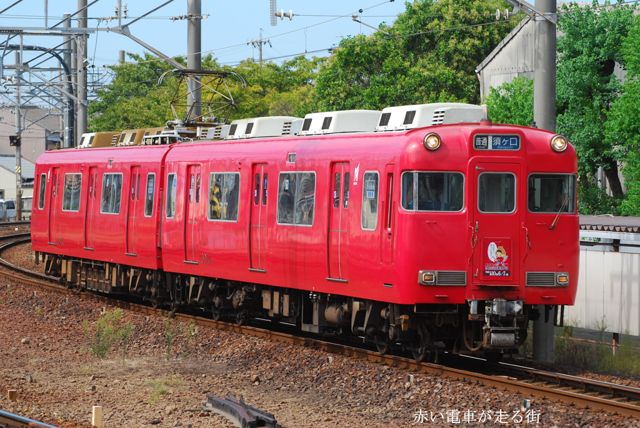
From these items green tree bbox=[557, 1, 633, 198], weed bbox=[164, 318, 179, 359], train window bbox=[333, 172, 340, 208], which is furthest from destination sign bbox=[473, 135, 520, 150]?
green tree bbox=[557, 1, 633, 198]

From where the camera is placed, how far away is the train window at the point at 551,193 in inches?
614

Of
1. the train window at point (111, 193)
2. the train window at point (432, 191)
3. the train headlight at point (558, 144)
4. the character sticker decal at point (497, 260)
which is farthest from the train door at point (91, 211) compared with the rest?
the train headlight at point (558, 144)

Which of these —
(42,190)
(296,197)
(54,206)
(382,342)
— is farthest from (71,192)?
(382,342)

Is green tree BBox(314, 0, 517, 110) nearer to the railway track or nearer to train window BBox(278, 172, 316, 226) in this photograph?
train window BBox(278, 172, 316, 226)

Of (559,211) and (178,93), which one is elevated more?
(178,93)

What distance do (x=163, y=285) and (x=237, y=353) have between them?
6.16 meters

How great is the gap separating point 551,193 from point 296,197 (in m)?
4.06

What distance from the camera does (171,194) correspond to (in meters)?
22.2

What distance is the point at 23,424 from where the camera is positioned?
1082cm

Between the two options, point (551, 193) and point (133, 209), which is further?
point (133, 209)

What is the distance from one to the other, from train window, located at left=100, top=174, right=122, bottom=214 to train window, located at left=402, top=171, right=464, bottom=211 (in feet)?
34.1

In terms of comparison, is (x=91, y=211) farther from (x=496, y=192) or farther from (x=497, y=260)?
(x=497, y=260)

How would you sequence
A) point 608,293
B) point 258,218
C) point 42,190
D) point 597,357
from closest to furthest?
point 597,357, point 258,218, point 608,293, point 42,190

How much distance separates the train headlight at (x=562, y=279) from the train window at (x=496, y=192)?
103 cm
